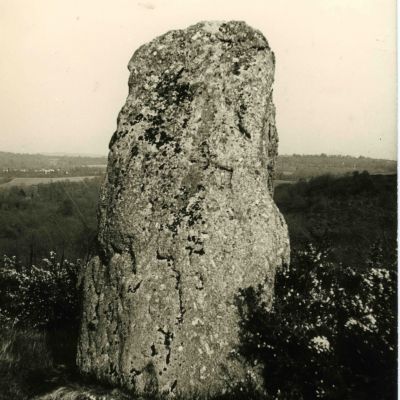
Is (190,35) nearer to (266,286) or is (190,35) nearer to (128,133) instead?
(128,133)

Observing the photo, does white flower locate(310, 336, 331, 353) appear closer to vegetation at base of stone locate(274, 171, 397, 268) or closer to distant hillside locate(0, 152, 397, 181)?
vegetation at base of stone locate(274, 171, 397, 268)

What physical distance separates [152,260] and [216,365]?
0.96m

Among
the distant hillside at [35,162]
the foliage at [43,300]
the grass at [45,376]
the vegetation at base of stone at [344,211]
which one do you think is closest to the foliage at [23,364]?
the grass at [45,376]

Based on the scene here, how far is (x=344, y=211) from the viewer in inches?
655

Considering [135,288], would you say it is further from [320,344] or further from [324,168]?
[324,168]

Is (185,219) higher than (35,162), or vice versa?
(35,162)

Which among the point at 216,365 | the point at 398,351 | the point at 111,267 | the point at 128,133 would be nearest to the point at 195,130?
the point at 128,133

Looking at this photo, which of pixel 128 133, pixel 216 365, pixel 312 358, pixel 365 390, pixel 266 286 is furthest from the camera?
pixel 128 133

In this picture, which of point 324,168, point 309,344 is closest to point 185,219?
point 309,344

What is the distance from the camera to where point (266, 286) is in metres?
4.17

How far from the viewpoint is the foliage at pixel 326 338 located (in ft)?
11.1

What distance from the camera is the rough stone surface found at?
3.92 meters

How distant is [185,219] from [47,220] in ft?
66.4

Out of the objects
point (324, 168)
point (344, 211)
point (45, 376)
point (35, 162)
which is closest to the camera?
point (45, 376)
